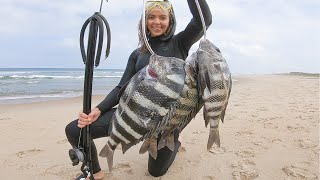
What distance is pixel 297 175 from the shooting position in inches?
164

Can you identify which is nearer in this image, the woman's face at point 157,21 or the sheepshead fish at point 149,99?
the sheepshead fish at point 149,99

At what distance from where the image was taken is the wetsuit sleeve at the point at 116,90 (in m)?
3.81

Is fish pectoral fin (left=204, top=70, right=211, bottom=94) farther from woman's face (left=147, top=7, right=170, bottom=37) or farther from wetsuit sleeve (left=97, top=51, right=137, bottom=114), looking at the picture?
wetsuit sleeve (left=97, top=51, right=137, bottom=114)

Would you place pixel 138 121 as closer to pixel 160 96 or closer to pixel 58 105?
pixel 160 96

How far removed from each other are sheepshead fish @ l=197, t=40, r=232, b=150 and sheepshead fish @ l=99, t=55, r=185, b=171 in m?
0.20

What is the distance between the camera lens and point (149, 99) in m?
2.65

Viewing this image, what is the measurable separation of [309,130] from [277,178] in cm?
231

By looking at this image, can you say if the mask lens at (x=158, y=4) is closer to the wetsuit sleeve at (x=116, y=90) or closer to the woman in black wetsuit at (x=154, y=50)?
the woman in black wetsuit at (x=154, y=50)

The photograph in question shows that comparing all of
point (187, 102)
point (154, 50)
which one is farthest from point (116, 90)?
point (187, 102)

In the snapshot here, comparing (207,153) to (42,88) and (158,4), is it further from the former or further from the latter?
(42,88)

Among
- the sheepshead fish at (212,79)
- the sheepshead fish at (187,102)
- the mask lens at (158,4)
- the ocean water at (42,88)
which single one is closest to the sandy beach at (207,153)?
the sheepshead fish at (187,102)

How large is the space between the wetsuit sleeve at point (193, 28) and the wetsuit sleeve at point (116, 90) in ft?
1.96

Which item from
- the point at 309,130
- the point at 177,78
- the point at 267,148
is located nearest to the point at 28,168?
the point at 177,78

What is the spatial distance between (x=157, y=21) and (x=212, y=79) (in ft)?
4.35
